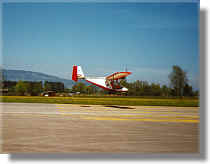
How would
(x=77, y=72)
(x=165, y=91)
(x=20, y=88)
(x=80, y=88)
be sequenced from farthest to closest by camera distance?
(x=80, y=88) < (x=20, y=88) < (x=165, y=91) < (x=77, y=72)

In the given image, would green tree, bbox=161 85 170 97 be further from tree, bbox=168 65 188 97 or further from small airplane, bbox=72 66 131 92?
small airplane, bbox=72 66 131 92

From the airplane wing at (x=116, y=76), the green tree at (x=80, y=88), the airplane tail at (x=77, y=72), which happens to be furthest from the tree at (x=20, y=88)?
the airplane wing at (x=116, y=76)

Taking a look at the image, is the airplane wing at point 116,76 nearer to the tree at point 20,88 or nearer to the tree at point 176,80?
the tree at point 176,80

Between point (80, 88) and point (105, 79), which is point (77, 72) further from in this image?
point (80, 88)

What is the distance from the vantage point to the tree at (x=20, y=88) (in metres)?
41.3

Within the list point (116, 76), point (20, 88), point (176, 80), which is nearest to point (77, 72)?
point (116, 76)

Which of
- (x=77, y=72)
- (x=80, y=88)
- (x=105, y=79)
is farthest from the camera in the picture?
(x=80, y=88)

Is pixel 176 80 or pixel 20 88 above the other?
pixel 176 80

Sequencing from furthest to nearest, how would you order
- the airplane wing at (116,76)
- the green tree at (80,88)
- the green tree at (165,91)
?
the green tree at (80,88) → the green tree at (165,91) → the airplane wing at (116,76)

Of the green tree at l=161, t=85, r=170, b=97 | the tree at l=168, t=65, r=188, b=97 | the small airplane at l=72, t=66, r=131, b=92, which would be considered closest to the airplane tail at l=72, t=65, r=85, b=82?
the small airplane at l=72, t=66, r=131, b=92

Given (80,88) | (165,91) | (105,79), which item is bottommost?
(165,91)

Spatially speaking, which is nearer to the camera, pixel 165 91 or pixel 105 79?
pixel 105 79

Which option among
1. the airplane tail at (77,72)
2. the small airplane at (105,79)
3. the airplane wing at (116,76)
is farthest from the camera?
the airplane tail at (77,72)

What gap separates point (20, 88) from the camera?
42.6 meters
